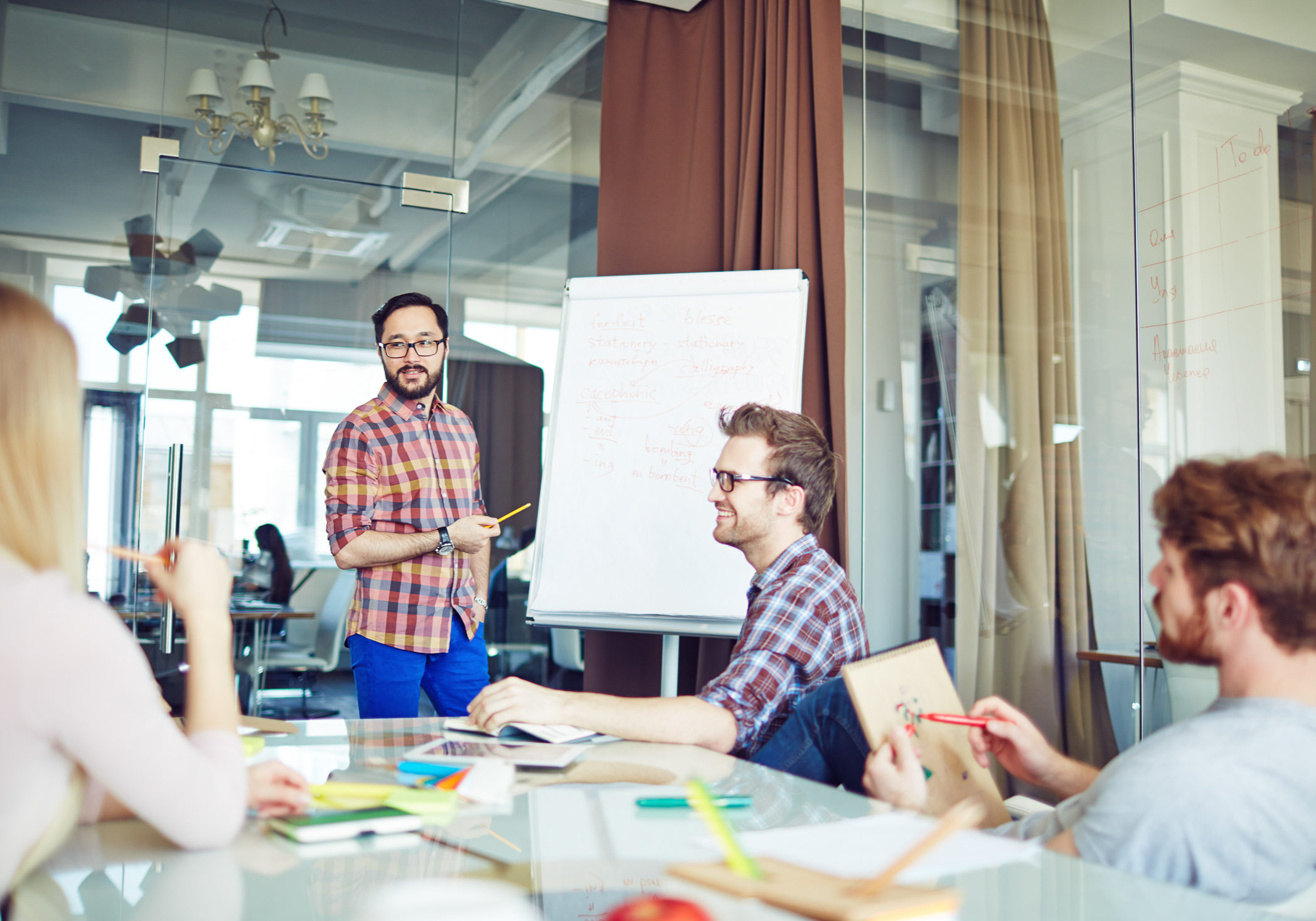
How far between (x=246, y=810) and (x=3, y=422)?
45 centimetres

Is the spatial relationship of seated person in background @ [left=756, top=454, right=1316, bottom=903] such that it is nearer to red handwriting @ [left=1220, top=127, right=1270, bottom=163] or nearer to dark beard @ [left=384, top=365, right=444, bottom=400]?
red handwriting @ [left=1220, top=127, right=1270, bottom=163]

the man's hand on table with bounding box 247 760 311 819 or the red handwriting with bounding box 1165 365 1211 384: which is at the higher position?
the red handwriting with bounding box 1165 365 1211 384

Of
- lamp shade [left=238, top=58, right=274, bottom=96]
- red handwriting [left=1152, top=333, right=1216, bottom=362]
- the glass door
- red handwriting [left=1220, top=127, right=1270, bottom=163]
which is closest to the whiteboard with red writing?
red handwriting [left=1152, top=333, right=1216, bottom=362]

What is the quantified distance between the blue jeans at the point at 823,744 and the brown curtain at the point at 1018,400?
131 centimetres

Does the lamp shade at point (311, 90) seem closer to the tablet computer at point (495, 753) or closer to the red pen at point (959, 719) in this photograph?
the tablet computer at point (495, 753)

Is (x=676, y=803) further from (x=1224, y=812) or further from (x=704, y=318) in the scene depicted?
(x=704, y=318)

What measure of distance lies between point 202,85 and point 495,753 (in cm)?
315

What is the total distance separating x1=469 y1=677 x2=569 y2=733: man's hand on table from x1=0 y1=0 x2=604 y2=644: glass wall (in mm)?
2398

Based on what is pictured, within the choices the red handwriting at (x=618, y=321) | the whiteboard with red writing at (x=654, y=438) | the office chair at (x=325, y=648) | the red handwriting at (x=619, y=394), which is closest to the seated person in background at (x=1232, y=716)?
the whiteboard with red writing at (x=654, y=438)

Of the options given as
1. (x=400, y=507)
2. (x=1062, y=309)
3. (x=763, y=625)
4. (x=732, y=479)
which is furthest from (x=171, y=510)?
(x=1062, y=309)

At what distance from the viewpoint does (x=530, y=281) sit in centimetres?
411

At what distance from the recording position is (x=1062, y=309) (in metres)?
2.73

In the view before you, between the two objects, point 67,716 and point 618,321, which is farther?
point 618,321

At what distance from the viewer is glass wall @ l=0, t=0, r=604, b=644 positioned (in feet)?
11.4
